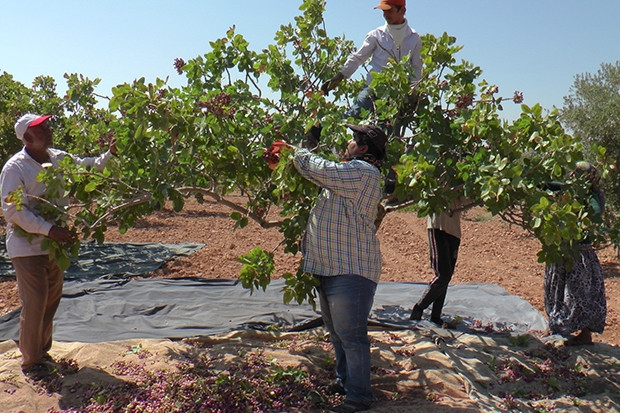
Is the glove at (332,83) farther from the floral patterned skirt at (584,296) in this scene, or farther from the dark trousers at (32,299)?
the dark trousers at (32,299)

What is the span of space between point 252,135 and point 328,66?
3.81ft

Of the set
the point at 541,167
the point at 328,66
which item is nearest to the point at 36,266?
the point at 328,66

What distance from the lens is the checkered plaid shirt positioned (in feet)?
12.1

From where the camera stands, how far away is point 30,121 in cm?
447

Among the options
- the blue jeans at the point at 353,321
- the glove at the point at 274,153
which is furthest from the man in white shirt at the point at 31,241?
the blue jeans at the point at 353,321

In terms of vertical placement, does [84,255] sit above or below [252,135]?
below

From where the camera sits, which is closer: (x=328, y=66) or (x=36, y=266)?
(x=36, y=266)

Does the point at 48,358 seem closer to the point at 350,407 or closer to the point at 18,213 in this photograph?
the point at 18,213

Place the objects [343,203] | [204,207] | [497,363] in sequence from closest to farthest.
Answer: [343,203], [497,363], [204,207]

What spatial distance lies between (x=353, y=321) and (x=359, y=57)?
247 centimetres

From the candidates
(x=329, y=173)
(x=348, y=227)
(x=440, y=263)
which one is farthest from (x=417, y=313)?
(x=329, y=173)

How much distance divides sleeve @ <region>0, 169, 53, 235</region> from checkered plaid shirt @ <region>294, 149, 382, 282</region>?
1729 millimetres

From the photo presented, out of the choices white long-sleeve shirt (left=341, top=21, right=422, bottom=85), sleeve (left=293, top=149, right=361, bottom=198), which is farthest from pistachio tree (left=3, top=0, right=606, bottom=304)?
white long-sleeve shirt (left=341, top=21, right=422, bottom=85)

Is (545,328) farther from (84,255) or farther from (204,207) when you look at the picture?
(204,207)
